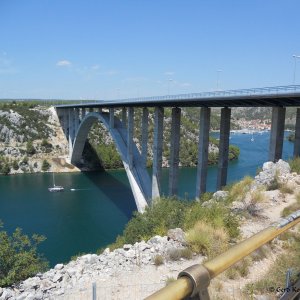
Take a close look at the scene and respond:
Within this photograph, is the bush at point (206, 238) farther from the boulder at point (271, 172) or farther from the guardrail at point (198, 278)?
the guardrail at point (198, 278)

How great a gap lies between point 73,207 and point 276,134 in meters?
23.3

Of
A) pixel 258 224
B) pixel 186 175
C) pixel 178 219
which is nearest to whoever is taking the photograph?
pixel 258 224

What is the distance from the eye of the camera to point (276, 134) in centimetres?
1437

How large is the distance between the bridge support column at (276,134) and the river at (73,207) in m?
1.45

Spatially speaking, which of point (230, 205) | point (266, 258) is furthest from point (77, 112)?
point (266, 258)

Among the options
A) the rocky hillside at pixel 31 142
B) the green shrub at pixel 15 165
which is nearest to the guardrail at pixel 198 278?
the rocky hillside at pixel 31 142

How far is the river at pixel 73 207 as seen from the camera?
81.0 feet

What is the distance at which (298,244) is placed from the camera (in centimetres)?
534

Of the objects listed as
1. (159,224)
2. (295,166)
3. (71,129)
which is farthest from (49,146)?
(159,224)

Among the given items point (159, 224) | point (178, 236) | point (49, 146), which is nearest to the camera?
point (178, 236)

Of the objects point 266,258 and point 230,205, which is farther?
point 230,205

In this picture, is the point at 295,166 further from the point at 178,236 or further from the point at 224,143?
the point at 224,143

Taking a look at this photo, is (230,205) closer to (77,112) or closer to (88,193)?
(88,193)

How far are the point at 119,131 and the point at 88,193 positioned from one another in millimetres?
8995
